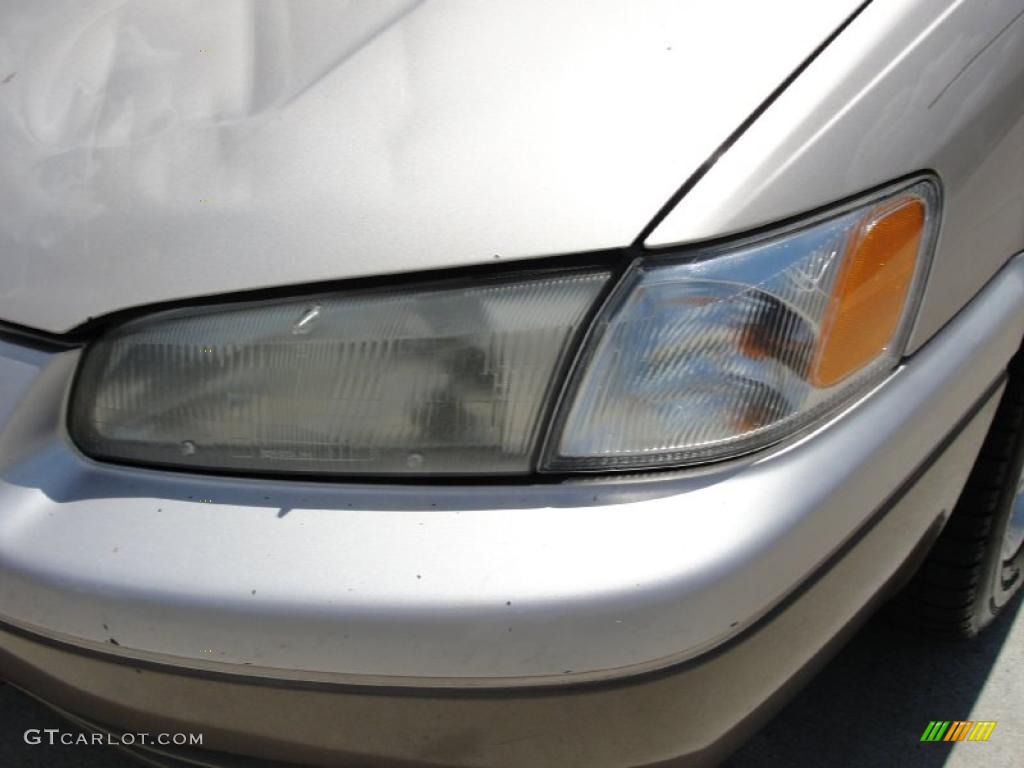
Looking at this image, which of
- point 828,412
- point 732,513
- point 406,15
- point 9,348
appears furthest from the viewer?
point 406,15

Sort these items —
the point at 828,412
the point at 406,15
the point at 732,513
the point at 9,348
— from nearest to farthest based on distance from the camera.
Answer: the point at 732,513 < the point at 828,412 < the point at 9,348 < the point at 406,15

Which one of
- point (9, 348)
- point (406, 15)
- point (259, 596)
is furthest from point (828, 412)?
point (9, 348)

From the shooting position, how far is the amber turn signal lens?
1.22 meters

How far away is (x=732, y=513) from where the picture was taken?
1114 mm

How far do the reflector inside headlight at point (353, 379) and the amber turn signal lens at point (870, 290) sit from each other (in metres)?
0.26

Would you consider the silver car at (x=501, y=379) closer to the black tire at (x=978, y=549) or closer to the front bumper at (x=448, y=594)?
the front bumper at (x=448, y=594)

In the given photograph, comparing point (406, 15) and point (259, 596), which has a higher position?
point (406, 15)

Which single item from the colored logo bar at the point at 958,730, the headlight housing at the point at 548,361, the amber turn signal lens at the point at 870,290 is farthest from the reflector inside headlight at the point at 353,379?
the colored logo bar at the point at 958,730

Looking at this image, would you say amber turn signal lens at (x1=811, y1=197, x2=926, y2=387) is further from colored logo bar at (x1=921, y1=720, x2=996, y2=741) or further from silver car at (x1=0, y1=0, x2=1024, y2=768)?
colored logo bar at (x1=921, y1=720, x2=996, y2=741)

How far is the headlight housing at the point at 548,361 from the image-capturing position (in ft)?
3.85

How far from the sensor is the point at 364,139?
1303 mm

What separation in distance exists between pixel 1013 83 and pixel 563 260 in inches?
25.8

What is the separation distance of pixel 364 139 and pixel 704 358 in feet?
1.52

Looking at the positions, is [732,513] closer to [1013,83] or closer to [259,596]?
[259,596]
